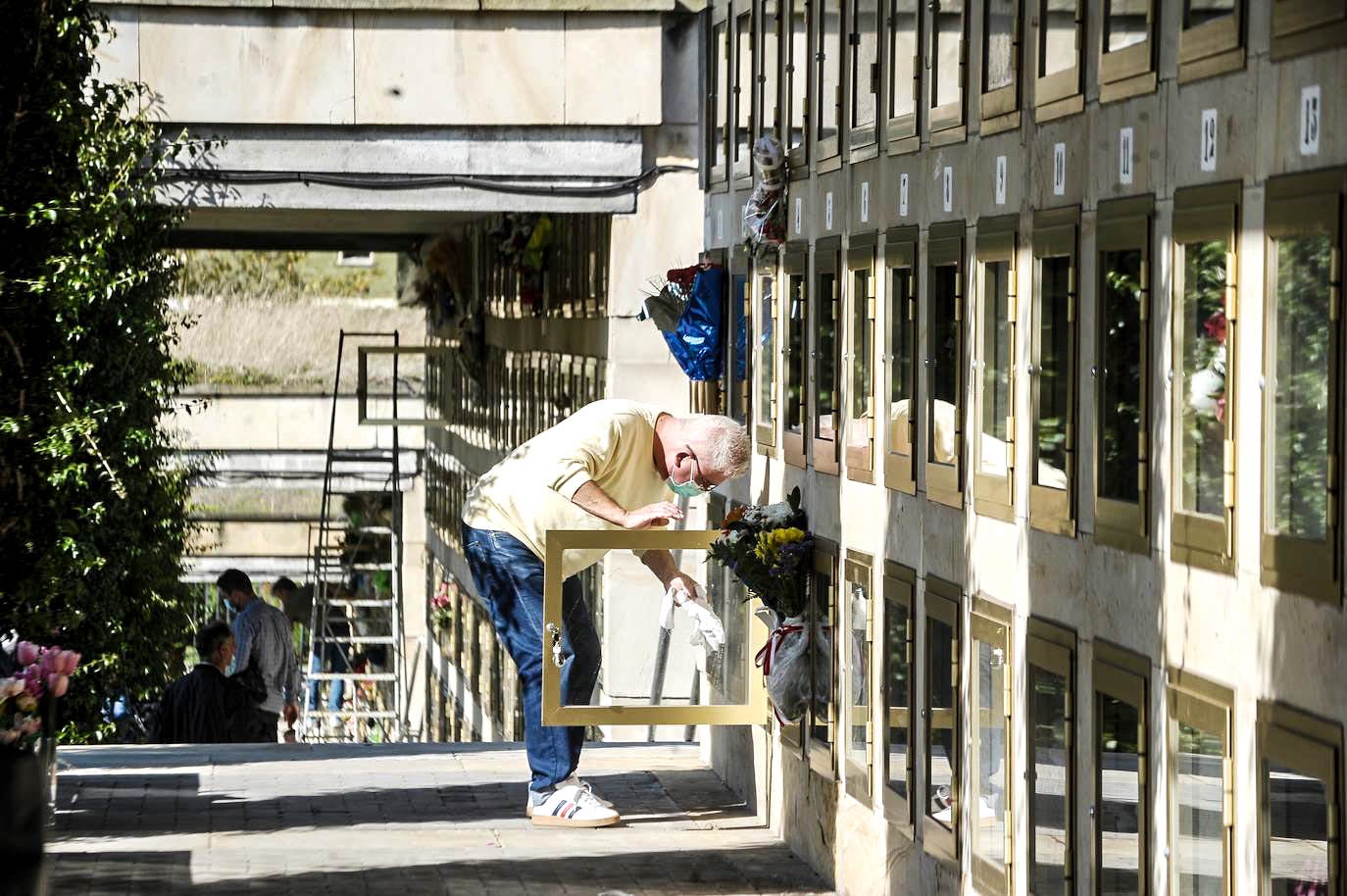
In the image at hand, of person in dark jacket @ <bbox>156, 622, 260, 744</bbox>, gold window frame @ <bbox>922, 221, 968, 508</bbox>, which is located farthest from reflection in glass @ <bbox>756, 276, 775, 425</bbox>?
person in dark jacket @ <bbox>156, 622, 260, 744</bbox>

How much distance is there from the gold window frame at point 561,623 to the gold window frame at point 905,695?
1.86m

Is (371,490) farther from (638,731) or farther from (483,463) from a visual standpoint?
(638,731)

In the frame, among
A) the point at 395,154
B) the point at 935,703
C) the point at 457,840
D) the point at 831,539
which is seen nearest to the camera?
the point at 935,703

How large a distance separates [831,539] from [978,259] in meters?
1.90

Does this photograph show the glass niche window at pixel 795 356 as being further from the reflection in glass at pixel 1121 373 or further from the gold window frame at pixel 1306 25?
the gold window frame at pixel 1306 25

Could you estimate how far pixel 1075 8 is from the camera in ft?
17.3

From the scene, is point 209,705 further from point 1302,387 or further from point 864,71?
point 1302,387

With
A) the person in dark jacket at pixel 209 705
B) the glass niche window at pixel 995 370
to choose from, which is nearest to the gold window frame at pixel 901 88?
the glass niche window at pixel 995 370

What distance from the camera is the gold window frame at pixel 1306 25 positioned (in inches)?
155

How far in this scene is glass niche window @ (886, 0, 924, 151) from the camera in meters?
6.81

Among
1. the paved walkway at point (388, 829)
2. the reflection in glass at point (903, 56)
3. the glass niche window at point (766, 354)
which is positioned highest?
the reflection in glass at point (903, 56)

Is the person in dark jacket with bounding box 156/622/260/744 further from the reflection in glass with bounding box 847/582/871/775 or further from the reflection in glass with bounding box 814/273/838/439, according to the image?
the reflection in glass with bounding box 847/582/871/775

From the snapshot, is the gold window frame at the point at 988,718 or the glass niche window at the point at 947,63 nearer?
the gold window frame at the point at 988,718

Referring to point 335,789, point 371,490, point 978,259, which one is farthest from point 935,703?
point 371,490
